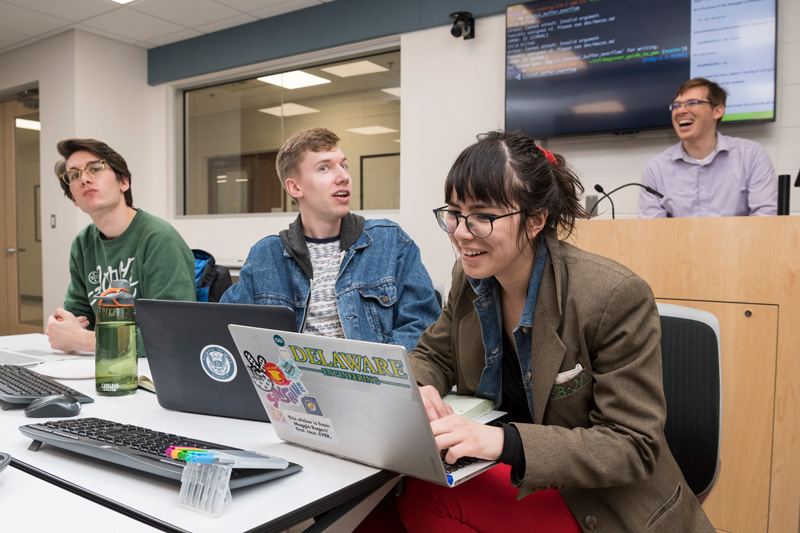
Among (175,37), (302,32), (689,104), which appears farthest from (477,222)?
(175,37)

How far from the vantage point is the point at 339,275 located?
1.72 meters

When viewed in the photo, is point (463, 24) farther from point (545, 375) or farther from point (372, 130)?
point (545, 375)

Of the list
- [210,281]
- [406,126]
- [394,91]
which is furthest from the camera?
[394,91]

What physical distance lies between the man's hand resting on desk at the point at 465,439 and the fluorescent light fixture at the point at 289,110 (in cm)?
418

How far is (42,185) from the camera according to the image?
17.1ft

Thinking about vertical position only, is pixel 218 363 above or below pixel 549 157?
below

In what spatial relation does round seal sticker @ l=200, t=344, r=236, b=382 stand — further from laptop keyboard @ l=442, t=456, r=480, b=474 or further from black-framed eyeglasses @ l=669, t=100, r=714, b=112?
black-framed eyeglasses @ l=669, t=100, r=714, b=112

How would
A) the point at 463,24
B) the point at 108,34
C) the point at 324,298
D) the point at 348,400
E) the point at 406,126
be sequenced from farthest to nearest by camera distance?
the point at 108,34
the point at 406,126
the point at 463,24
the point at 324,298
the point at 348,400

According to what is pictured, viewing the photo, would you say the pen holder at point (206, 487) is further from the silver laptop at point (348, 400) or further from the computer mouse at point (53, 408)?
the computer mouse at point (53, 408)

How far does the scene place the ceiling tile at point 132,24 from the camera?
4.56 meters

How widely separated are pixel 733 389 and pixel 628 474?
1314 millimetres

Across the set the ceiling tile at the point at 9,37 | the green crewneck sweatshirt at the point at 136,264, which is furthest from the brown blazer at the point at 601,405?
the ceiling tile at the point at 9,37

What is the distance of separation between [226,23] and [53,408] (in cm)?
428

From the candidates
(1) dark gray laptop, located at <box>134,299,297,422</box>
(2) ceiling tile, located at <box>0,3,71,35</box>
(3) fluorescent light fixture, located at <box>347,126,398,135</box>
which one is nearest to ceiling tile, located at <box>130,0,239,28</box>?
(2) ceiling tile, located at <box>0,3,71,35</box>
